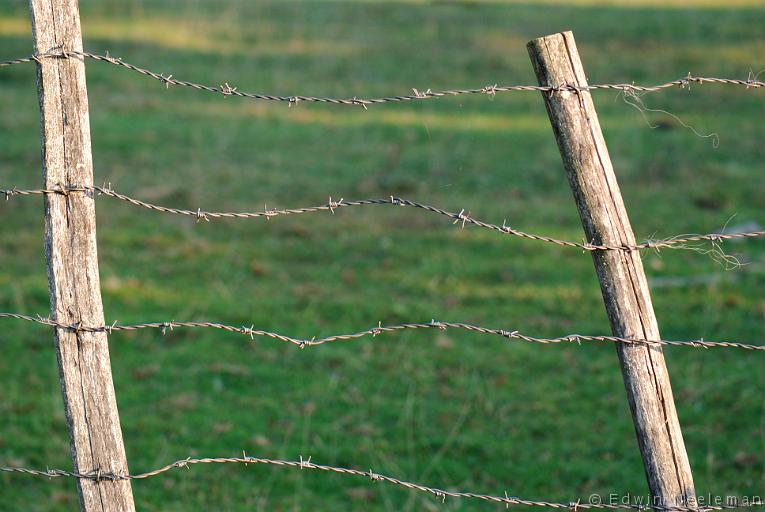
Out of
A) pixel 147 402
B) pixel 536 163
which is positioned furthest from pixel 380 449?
pixel 536 163

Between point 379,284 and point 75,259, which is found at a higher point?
point 379,284

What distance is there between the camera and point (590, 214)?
9.27 feet

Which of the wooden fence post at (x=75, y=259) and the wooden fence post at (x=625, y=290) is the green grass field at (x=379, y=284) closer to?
the wooden fence post at (x=625, y=290)

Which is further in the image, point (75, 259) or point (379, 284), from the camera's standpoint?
point (379, 284)

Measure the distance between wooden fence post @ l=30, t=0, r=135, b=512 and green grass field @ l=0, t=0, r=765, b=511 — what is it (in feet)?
6.80

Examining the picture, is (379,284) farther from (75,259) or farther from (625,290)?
(75,259)

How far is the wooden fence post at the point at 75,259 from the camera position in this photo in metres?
2.71

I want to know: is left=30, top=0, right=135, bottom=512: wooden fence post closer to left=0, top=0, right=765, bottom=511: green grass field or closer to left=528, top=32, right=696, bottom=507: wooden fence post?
left=528, top=32, right=696, bottom=507: wooden fence post

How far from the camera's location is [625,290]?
2.83 m

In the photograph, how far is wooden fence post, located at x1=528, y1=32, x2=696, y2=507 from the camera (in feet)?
9.21

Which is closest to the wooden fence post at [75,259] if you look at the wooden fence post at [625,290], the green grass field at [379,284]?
the wooden fence post at [625,290]

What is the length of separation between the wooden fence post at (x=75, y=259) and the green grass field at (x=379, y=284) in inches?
81.6

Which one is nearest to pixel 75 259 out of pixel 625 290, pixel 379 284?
pixel 625 290

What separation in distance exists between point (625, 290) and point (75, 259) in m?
1.73
